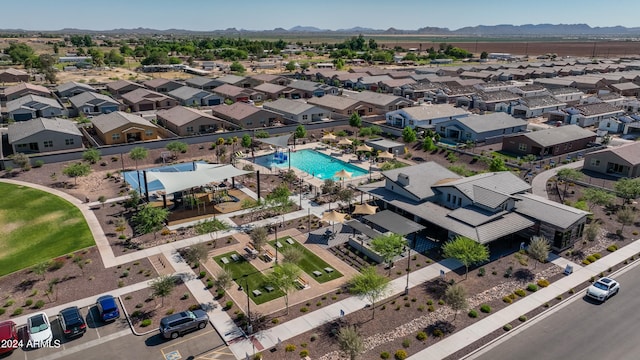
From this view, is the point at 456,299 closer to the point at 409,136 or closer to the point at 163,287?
the point at 163,287

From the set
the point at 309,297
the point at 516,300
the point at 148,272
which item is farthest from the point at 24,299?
the point at 516,300

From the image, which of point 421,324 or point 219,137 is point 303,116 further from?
point 421,324

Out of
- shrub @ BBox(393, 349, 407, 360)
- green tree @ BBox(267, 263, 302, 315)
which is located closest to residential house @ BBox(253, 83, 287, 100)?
green tree @ BBox(267, 263, 302, 315)

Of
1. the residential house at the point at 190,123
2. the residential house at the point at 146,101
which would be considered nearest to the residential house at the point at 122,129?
the residential house at the point at 190,123

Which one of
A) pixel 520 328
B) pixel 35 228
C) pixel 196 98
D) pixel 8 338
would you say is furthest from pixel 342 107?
pixel 8 338

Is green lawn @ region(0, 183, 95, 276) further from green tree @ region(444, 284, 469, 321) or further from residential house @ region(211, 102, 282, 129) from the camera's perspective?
residential house @ region(211, 102, 282, 129)

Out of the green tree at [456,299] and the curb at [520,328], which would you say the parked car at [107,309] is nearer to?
the green tree at [456,299]

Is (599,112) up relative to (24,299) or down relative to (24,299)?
up
